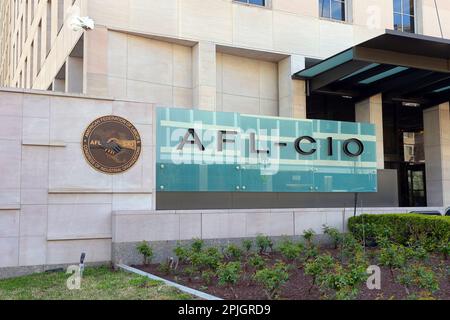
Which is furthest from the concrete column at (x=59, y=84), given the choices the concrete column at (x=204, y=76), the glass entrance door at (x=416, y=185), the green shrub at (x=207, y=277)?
the glass entrance door at (x=416, y=185)

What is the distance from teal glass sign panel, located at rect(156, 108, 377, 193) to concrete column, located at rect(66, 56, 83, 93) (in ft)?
25.3

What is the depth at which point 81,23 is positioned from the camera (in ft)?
49.9

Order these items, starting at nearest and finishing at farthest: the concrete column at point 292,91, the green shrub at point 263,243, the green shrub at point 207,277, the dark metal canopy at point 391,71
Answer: the green shrub at point 207,277 → the green shrub at point 263,243 → the dark metal canopy at point 391,71 → the concrete column at point 292,91

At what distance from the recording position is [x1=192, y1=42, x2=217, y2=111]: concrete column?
56.0 feet

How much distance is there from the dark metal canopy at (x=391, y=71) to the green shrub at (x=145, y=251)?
8.98m

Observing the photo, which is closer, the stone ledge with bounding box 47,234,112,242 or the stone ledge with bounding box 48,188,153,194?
the stone ledge with bounding box 47,234,112,242

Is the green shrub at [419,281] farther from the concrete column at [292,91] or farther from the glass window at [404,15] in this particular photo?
the glass window at [404,15]

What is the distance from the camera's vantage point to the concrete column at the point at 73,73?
1906 centimetres

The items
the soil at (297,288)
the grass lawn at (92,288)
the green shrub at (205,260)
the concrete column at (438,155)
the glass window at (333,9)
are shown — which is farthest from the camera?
the concrete column at (438,155)

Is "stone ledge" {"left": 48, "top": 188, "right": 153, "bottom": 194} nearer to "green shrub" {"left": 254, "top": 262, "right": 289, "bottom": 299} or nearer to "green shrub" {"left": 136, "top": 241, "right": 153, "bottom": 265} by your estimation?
"green shrub" {"left": 136, "top": 241, "right": 153, "bottom": 265}

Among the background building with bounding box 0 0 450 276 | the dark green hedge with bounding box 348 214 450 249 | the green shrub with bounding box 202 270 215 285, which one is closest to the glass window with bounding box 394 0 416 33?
the background building with bounding box 0 0 450 276

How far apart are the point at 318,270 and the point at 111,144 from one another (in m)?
6.02

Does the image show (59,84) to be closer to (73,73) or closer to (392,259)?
(73,73)
